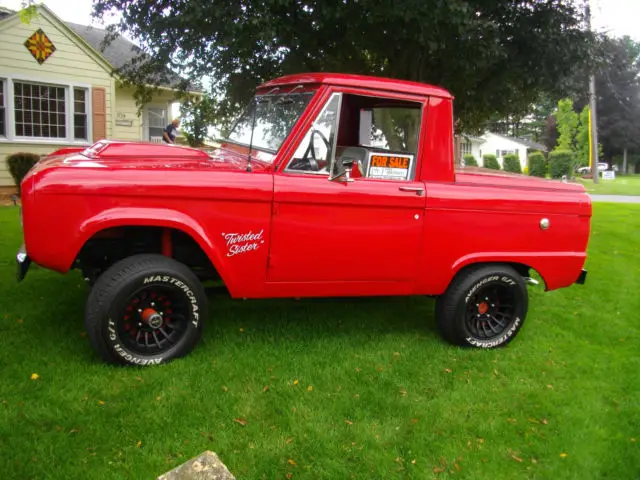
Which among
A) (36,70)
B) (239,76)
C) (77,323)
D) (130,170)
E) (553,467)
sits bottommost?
(553,467)

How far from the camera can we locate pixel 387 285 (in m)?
4.41

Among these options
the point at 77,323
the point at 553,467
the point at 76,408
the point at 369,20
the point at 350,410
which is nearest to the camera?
the point at 553,467

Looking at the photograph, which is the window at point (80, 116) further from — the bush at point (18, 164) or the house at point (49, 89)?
the bush at point (18, 164)

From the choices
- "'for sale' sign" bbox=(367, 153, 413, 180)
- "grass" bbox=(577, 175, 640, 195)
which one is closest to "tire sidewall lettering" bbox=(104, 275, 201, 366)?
"'for sale' sign" bbox=(367, 153, 413, 180)

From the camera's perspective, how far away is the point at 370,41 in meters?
7.69

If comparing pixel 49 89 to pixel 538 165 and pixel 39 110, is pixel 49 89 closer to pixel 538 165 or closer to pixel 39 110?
pixel 39 110

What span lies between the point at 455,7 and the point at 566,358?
11.8 ft

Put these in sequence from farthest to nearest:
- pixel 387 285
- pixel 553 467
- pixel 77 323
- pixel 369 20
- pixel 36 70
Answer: pixel 36 70 → pixel 369 20 → pixel 77 323 → pixel 387 285 → pixel 553 467

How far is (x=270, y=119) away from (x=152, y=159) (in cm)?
98

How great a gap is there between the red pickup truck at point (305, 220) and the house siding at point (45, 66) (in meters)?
10.9

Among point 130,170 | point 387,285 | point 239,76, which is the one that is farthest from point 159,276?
point 239,76

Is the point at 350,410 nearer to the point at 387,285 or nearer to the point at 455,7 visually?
the point at 387,285

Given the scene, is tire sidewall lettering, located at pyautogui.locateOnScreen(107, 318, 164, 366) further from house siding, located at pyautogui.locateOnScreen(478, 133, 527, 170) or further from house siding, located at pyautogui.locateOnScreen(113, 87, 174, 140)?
house siding, located at pyautogui.locateOnScreen(478, 133, 527, 170)

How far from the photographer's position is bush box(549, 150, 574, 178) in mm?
38438
